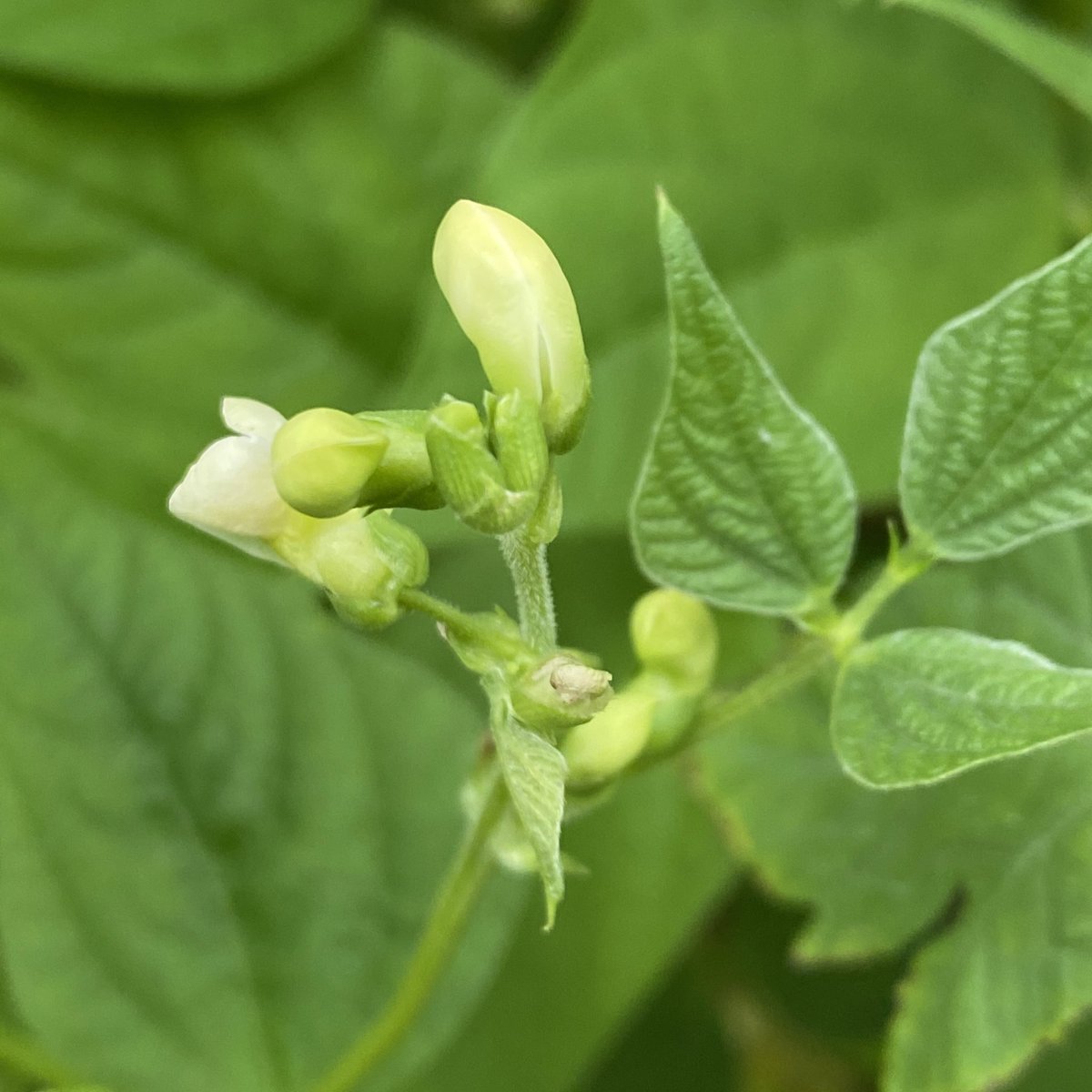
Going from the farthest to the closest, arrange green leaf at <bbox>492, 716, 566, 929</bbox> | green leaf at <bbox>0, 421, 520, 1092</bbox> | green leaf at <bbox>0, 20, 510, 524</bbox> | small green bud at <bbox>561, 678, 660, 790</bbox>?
green leaf at <bbox>0, 20, 510, 524</bbox>, green leaf at <bbox>0, 421, 520, 1092</bbox>, small green bud at <bbox>561, 678, 660, 790</bbox>, green leaf at <bbox>492, 716, 566, 929</bbox>

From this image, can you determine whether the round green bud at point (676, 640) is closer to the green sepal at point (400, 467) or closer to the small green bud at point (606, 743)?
the small green bud at point (606, 743)

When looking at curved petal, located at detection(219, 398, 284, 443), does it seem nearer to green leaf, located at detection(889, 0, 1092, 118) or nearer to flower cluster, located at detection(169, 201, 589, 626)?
flower cluster, located at detection(169, 201, 589, 626)

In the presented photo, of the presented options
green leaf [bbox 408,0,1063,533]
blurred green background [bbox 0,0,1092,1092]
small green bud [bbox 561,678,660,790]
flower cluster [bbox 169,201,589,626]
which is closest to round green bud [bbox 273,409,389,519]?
flower cluster [bbox 169,201,589,626]

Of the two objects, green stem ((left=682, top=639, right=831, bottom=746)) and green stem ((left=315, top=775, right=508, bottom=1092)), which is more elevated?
green stem ((left=682, top=639, right=831, bottom=746))

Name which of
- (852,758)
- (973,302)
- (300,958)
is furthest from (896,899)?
(973,302)

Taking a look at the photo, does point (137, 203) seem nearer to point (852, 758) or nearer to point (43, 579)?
point (43, 579)

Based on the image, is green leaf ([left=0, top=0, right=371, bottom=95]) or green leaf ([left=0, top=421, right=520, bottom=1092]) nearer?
green leaf ([left=0, top=421, right=520, bottom=1092])

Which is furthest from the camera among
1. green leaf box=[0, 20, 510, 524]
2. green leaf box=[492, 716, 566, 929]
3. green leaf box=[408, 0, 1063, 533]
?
green leaf box=[0, 20, 510, 524]
